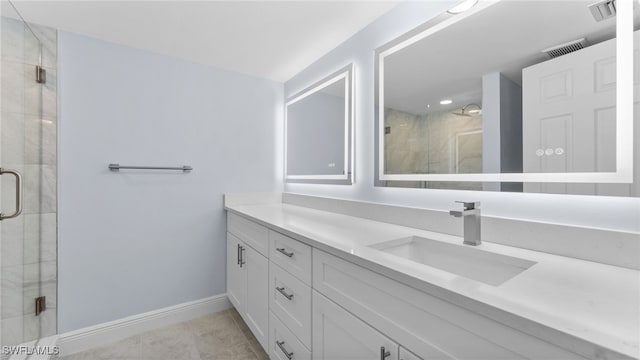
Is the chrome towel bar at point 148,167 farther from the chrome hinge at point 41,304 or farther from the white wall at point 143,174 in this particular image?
the chrome hinge at point 41,304

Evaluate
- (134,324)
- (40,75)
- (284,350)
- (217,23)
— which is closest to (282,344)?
(284,350)

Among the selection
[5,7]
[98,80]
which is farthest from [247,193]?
[5,7]

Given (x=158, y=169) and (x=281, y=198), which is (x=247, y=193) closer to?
(x=281, y=198)

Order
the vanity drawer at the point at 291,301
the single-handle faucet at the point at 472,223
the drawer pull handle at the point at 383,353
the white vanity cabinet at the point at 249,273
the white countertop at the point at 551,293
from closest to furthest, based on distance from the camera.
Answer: the white countertop at the point at 551,293 → the drawer pull handle at the point at 383,353 → the single-handle faucet at the point at 472,223 → the vanity drawer at the point at 291,301 → the white vanity cabinet at the point at 249,273

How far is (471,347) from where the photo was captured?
1.96 ft

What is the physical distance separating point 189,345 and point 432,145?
1940 mm

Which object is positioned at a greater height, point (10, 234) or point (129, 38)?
point (129, 38)

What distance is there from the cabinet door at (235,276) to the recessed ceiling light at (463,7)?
1.83 meters

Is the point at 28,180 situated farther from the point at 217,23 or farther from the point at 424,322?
the point at 424,322

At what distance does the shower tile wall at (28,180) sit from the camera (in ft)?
4.72

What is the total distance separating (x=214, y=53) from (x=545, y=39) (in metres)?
1.96

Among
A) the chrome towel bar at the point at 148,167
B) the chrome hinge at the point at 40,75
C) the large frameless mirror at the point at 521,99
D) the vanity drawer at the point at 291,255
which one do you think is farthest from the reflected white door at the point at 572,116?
the chrome hinge at the point at 40,75

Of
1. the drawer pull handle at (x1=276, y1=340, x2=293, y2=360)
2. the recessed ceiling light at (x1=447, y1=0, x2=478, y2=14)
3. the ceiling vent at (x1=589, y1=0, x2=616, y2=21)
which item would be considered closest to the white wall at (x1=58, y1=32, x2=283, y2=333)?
the drawer pull handle at (x1=276, y1=340, x2=293, y2=360)

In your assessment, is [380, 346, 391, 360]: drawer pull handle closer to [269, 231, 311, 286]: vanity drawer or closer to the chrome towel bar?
[269, 231, 311, 286]: vanity drawer
